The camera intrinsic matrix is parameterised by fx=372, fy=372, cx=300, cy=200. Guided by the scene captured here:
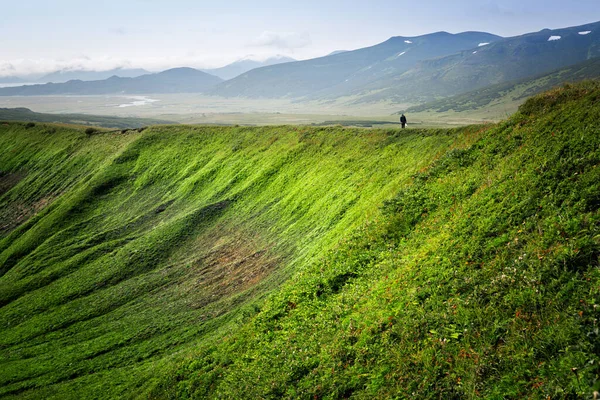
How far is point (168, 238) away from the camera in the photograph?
4600cm

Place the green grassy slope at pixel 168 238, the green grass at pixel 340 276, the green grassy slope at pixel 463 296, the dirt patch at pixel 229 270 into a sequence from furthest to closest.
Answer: the dirt patch at pixel 229 270 < the green grassy slope at pixel 168 238 < the green grass at pixel 340 276 < the green grassy slope at pixel 463 296

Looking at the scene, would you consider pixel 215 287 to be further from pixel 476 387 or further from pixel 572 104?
pixel 572 104

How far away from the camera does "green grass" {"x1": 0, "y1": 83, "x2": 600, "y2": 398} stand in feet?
37.3

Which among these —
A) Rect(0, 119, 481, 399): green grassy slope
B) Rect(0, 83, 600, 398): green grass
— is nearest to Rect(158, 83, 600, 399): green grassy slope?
Rect(0, 83, 600, 398): green grass

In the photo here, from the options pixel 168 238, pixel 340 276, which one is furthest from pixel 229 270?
pixel 340 276

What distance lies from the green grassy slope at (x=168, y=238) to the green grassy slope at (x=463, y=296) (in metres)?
4.52

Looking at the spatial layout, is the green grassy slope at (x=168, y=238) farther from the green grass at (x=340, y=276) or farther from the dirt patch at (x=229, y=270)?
the green grass at (x=340, y=276)

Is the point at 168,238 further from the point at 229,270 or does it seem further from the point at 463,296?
the point at 463,296

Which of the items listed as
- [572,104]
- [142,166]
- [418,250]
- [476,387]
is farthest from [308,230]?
[142,166]

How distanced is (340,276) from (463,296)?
802cm

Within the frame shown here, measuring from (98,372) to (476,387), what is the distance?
26049mm

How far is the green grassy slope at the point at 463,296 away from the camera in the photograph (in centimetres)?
1035

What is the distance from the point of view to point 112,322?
110 ft

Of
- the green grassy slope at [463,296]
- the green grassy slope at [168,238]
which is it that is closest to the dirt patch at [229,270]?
the green grassy slope at [168,238]
